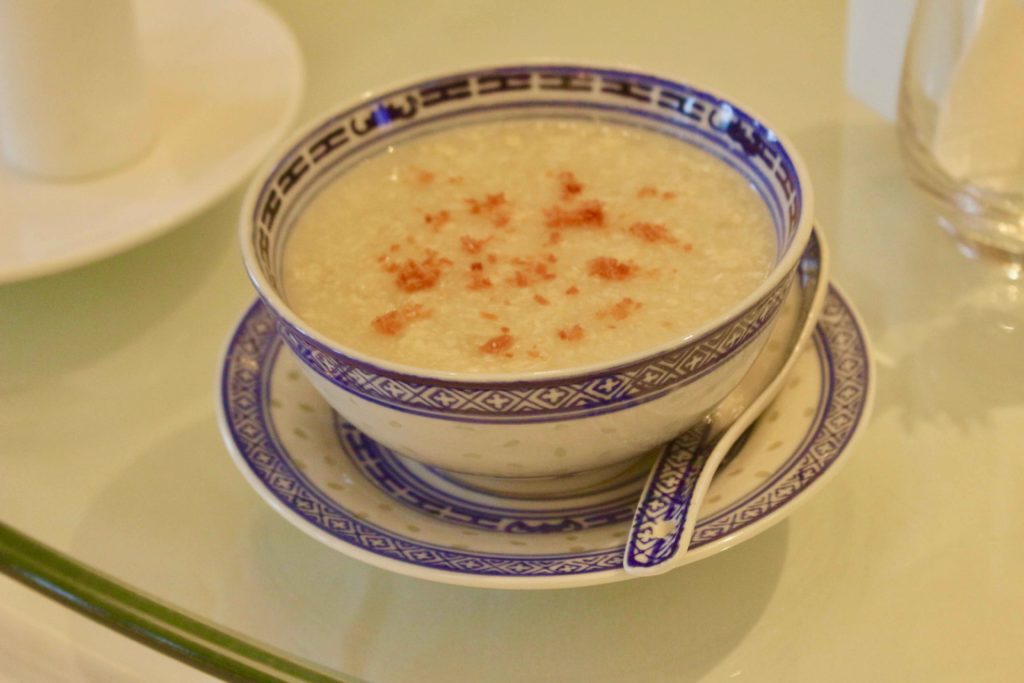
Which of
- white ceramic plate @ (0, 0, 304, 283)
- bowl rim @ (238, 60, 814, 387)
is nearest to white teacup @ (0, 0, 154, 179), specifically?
white ceramic plate @ (0, 0, 304, 283)

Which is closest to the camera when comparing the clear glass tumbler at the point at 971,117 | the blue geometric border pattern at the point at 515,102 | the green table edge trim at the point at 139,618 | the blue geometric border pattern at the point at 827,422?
the green table edge trim at the point at 139,618

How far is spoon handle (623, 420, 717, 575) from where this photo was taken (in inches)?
24.9

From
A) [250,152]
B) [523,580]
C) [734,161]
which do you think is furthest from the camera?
[250,152]

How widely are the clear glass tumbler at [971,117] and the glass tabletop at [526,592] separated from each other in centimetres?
3

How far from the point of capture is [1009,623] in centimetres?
69

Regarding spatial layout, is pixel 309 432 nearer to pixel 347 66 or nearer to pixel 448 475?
pixel 448 475

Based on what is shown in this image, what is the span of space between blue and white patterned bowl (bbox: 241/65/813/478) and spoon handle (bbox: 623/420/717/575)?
22mm

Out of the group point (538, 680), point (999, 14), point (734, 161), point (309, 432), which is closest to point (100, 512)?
point (309, 432)

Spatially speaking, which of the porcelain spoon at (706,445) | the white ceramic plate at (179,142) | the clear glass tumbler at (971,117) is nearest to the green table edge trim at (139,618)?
the porcelain spoon at (706,445)

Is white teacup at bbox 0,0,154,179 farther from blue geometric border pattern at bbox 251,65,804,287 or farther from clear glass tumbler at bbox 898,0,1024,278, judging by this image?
clear glass tumbler at bbox 898,0,1024,278

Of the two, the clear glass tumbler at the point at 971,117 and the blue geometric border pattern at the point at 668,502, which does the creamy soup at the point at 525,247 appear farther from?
the clear glass tumbler at the point at 971,117

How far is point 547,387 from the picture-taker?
2.04 ft

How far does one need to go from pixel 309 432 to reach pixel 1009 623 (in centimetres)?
49

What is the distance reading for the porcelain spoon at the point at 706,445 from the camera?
0.64 m
